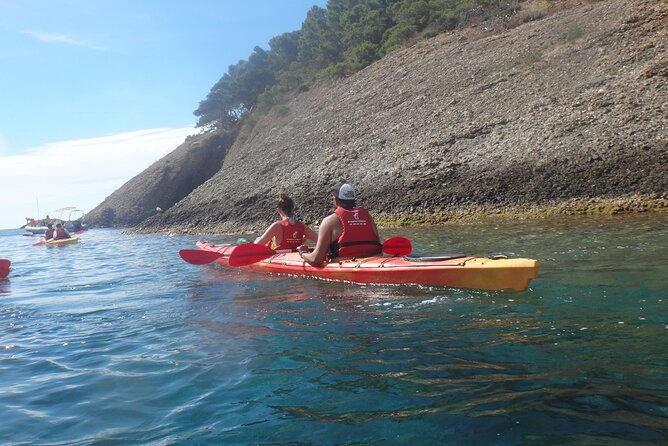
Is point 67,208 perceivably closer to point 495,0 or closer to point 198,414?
point 495,0

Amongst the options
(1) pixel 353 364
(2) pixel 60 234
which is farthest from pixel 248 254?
(2) pixel 60 234

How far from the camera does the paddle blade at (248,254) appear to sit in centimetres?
851

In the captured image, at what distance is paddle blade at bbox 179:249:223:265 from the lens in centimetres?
971

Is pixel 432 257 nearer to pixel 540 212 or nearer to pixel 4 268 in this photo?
pixel 4 268

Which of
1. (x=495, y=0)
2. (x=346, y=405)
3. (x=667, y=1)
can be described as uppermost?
(x=495, y=0)

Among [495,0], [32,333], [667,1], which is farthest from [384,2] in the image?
[32,333]

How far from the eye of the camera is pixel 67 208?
40.0m

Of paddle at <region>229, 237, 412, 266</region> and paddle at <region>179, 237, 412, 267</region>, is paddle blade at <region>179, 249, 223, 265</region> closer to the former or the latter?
paddle at <region>179, 237, 412, 267</region>

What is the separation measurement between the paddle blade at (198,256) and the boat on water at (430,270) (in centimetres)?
192

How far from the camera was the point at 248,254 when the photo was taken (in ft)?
Result: 28.2

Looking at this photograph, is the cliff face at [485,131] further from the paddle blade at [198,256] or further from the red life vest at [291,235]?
the paddle blade at [198,256]

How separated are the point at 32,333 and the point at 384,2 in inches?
1671

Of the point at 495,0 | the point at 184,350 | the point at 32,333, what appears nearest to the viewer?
the point at 184,350

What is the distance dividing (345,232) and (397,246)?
1016 mm
